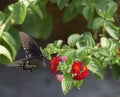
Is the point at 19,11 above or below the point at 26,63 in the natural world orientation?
above

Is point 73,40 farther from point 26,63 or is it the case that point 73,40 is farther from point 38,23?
point 38,23

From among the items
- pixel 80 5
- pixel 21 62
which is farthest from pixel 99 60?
pixel 80 5

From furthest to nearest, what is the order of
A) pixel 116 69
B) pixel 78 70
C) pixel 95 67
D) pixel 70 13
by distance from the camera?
pixel 70 13
pixel 116 69
pixel 95 67
pixel 78 70

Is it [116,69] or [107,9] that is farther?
[107,9]

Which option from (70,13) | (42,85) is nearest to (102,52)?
(70,13)

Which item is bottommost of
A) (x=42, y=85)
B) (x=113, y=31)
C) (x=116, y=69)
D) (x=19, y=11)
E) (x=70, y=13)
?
(x=42, y=85)

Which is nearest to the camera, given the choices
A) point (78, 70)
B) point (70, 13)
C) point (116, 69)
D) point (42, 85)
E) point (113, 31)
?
point (78, 70)

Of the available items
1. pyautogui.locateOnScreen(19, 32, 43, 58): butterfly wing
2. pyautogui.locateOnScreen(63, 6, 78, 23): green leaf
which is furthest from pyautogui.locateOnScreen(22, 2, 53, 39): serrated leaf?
pyautogui.locateOnScreen(19, 32, 43, 58): butterfly wing
